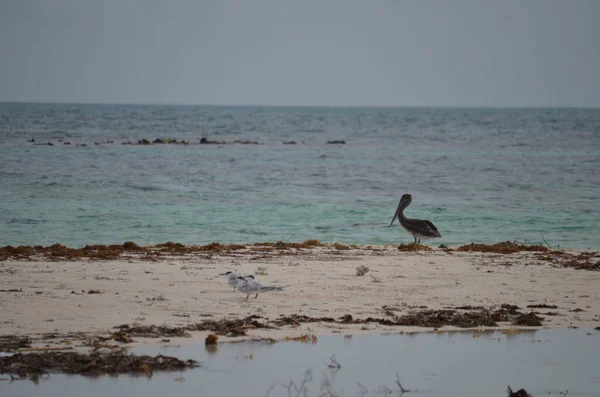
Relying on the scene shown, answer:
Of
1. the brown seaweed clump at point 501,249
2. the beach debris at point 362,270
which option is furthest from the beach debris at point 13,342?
the brown seaweed clump at point 501,249

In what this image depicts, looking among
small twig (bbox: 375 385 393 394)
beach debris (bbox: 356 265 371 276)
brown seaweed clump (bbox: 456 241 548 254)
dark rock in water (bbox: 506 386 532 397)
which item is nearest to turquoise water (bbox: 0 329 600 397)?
small twig (bbox: 375 385 393 394)

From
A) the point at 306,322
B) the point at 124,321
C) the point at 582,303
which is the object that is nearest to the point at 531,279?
the point at 582,303

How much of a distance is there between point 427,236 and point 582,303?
228 inches

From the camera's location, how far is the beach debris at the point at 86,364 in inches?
282

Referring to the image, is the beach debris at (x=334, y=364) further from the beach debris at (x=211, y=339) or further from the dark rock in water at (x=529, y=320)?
the dark rock in water at (x=529, y=320)

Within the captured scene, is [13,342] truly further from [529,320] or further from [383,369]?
[529,320]

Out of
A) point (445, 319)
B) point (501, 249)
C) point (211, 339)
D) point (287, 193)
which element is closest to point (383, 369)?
point (211, 339)

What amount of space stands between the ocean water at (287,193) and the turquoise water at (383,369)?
924 cm

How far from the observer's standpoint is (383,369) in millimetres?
7805

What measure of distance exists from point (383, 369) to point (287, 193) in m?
19.2

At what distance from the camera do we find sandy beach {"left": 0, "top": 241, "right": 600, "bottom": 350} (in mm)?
9031

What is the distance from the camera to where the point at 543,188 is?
95.6 feet

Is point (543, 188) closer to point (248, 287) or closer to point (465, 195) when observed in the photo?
point (465, 195)

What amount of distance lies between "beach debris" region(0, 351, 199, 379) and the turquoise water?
12 centimetres
